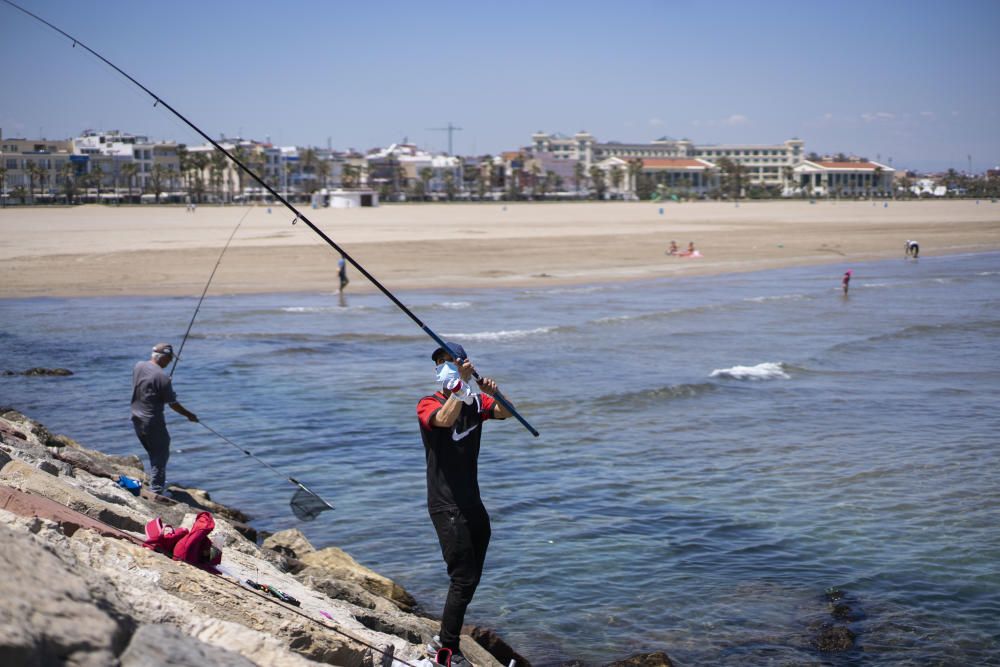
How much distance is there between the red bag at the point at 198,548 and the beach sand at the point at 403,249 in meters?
26.2

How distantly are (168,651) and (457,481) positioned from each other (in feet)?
6.73

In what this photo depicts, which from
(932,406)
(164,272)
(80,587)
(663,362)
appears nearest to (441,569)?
Answer: (80,587)

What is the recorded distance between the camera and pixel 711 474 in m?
11.5

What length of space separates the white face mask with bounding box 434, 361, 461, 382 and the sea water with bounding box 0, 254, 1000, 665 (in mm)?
2683

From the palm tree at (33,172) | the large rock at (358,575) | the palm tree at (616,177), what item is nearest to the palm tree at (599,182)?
the palm tree at (616,177)

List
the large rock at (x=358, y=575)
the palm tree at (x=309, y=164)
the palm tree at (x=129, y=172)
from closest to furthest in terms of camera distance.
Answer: the large rock at (x=358, y=575)
the palm tree at (x=129, y=172)
the palm tree at (x=309, y=164)

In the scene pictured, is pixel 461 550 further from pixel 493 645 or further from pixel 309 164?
pixel 309 164

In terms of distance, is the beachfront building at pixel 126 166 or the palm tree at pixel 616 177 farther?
the palm tree at pixel 616 177

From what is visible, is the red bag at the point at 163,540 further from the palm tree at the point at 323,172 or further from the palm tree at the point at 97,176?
the palm tree at the point at 323,172

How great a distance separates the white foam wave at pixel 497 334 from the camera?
2167 centimetres

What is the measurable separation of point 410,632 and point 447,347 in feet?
5.85

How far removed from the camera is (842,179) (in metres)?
185

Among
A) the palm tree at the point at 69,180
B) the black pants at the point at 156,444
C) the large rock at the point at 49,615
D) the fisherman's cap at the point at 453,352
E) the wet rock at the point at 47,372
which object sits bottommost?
the wet rock at the point at 47,372

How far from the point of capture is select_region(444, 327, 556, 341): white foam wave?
21.7 m
